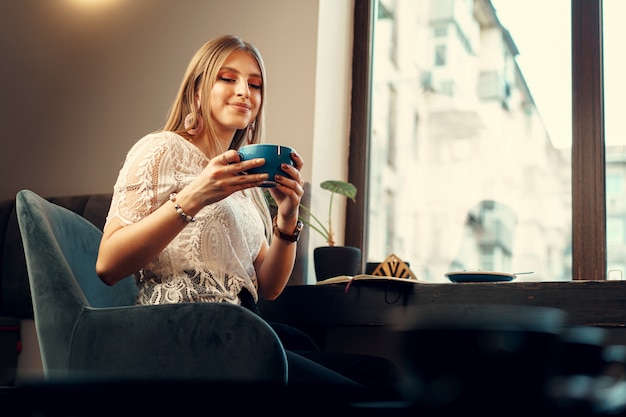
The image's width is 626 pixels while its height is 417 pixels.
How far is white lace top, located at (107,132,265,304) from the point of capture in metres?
1.47

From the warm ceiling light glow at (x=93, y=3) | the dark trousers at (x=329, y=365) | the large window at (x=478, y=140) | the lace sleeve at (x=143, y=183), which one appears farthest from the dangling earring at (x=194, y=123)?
the warm ceiling light glow at (x=93, y=3)

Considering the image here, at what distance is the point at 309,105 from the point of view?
274cm

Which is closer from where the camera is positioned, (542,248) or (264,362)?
(264,362)

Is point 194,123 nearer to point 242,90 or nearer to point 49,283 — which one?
point 242,90

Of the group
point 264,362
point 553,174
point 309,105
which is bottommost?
point 264,362

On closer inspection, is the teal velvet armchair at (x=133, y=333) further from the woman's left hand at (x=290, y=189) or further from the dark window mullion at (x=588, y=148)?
the dark window mullion at (x=588, y=148)

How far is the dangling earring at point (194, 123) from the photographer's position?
169 cm

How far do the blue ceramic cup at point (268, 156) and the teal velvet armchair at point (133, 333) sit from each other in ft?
0.97

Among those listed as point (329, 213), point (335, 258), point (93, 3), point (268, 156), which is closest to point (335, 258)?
point (335, 258)

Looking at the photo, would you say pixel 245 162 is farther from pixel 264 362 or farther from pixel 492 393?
pixel 492 393

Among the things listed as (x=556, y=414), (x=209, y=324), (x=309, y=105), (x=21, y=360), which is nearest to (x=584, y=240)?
(x=309, y=105)

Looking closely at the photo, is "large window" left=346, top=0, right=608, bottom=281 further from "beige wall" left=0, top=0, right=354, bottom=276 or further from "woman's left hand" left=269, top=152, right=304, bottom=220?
"woman's left hand" left=269, top=152, right=304, bottom=220

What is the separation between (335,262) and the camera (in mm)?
2410

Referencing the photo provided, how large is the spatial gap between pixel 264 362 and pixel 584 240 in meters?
1.66
